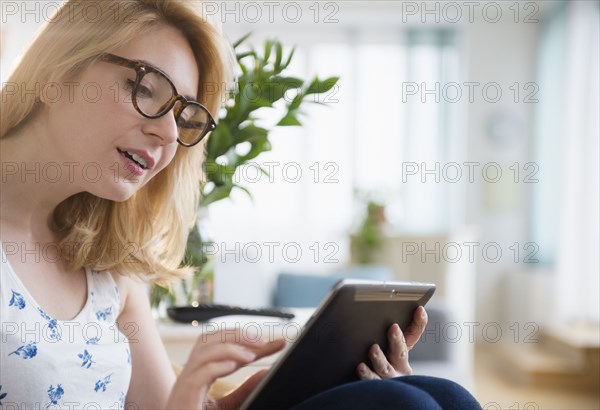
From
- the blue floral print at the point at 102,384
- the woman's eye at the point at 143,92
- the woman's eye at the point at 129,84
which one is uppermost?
the woman's eye at the point at 129,84

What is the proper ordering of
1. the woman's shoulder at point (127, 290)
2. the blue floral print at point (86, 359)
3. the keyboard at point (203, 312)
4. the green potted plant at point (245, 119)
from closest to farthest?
the blue floral print at point (86, 359) → the woman's shoulder at point (127, 290) → the keyboard at point (203, 312) → the green potted plant at point (245, 119)

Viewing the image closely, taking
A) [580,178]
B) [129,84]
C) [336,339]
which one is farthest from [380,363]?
[580,178]

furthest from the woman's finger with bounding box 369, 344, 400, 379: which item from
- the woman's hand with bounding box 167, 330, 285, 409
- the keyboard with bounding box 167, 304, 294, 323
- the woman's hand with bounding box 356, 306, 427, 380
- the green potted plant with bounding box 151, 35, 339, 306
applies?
the green potted plant with bounding box 151, 35, 339, 306

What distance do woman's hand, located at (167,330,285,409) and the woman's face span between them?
331 millimetres

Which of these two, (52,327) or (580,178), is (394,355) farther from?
(580,178)

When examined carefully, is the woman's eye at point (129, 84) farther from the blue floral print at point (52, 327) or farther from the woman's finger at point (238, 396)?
the woman's finger at point (238, 396)

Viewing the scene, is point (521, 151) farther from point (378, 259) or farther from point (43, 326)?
point (43, 326)

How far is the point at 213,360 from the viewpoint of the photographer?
0.94 meters

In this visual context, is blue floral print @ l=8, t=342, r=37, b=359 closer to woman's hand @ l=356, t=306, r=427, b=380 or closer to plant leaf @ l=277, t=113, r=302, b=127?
woman's hand @ l=356, t=306, r=427, b=380

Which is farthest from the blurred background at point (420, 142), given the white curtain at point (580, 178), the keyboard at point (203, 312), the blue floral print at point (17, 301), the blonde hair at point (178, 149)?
the blue floral print at point (17, 301)

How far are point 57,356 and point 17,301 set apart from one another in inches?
4.1

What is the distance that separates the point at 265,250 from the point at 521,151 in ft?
8.29

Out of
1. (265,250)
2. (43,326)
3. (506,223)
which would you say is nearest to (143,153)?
(43,326)

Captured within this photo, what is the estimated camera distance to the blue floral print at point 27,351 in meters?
1.06
